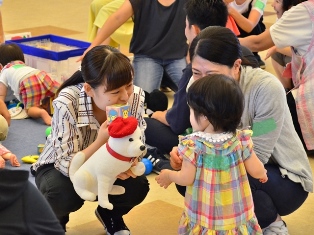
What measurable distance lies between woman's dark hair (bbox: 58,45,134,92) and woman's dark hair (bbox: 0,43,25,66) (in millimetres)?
1920

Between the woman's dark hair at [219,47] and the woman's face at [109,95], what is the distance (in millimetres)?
301

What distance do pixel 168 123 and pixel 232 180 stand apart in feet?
3.39

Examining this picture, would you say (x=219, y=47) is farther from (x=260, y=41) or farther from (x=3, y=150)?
(x=3, y=150)

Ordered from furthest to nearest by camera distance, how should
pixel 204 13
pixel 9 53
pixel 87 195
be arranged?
1. pixel 9 53
2. pixel 204 13
3. pixel 87 195

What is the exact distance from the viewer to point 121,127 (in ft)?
7.09

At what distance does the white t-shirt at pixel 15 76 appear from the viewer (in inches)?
156

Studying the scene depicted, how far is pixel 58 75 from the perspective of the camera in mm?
4266

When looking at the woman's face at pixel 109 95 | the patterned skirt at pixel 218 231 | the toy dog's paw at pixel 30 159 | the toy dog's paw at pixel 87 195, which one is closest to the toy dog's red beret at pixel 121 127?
the woman's face at pixel 109 95

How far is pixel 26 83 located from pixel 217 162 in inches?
84.8

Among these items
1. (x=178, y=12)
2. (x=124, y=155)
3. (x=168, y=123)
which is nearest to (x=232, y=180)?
(x=124, y=155)

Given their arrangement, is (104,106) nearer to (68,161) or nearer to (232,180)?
(68,161)

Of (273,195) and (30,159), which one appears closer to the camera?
(273,195)

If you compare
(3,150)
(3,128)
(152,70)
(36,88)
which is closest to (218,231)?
(3,150)

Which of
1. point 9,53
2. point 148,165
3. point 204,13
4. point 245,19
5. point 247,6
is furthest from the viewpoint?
point 247,6
